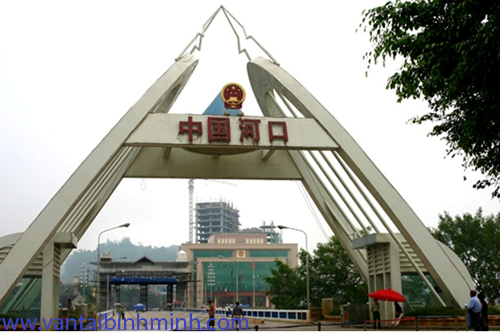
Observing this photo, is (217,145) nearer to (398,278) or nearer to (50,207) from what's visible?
(50,207)

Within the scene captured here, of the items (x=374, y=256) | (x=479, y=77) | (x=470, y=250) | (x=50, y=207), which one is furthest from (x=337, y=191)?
(x=470, y=250)

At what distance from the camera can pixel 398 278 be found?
27.1 metres

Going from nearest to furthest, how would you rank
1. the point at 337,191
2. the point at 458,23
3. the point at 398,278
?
the point at 458,23, the point at 398,278, the point at 337,191

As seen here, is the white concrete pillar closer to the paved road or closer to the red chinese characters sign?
the paved road

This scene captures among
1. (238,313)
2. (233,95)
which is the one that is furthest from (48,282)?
(233,95)

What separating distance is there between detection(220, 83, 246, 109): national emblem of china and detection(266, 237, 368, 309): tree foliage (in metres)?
25.1

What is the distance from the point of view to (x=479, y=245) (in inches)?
1951

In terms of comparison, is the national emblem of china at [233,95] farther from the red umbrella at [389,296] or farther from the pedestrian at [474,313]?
the pedestrian at [474,313]

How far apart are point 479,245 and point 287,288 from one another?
17.3 m

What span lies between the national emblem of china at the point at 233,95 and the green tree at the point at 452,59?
42.3 feet

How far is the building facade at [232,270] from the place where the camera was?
11088 cm

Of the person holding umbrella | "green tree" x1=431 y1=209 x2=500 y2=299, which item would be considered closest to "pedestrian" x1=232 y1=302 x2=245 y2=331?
the person holding umbrella

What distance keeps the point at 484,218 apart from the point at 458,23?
138 feet

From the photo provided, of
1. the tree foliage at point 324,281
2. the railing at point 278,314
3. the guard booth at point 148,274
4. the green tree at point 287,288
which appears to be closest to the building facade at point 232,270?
the guard booth at point 148,274
